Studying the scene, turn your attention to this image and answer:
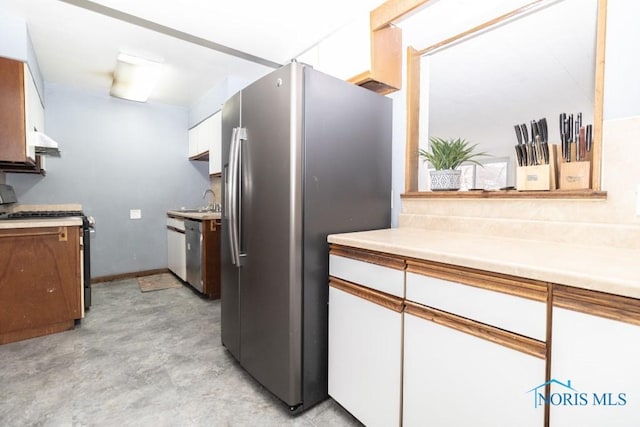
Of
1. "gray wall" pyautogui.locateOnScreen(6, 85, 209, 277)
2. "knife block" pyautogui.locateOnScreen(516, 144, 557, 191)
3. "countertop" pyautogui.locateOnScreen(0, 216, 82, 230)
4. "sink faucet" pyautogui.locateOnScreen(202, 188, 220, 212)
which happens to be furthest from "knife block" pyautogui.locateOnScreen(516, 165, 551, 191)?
"gray wall" pyautogui.locateOnScreen(6, 85, 209, 277)

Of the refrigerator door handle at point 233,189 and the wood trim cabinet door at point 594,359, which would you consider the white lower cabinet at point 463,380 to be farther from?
the refrigerator door handle at point 233,189

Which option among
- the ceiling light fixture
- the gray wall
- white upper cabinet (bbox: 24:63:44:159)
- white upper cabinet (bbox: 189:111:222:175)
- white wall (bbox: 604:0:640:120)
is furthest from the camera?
the gray wall

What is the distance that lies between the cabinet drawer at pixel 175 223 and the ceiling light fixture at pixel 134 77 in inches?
61.4

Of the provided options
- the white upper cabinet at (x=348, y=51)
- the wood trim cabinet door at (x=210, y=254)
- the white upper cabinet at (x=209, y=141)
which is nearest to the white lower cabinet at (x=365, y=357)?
the white upper cabinet at (x=348, y=51)

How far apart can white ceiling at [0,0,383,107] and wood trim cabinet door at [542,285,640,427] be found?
77.3 inches

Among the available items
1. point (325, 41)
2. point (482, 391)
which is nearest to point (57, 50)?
point (325, 41)

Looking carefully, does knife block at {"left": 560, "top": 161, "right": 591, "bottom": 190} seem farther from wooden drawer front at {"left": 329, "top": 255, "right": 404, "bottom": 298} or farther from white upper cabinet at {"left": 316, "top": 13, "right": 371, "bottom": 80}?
white upper cabinet at {"left": 316, "top": 13, "right": 371, "bottom": 80}

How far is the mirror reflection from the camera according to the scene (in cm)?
138

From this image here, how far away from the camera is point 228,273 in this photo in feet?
6.49

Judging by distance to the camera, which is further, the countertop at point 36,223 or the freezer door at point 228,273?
the countertop at point 36,223

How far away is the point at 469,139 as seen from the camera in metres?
1.81

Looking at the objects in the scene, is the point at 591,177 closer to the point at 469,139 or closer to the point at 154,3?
the point at 469,139

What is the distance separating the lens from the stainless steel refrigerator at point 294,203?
4.72 feet

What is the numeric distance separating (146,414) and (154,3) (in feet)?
8.17
